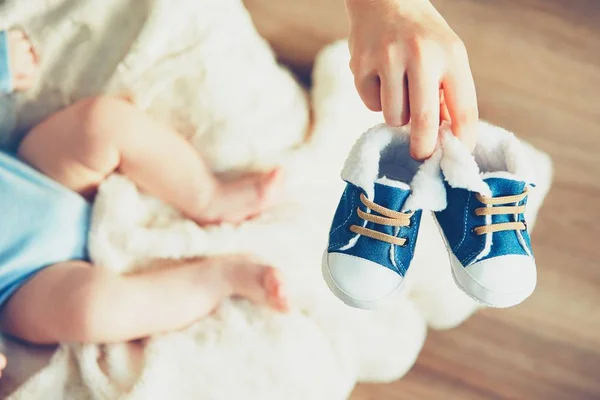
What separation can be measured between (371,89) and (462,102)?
0.32 feet

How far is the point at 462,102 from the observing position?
64 cm

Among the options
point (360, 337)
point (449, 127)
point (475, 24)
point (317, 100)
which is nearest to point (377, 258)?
point (449, 127)

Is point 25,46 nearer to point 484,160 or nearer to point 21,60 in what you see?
point 21,60

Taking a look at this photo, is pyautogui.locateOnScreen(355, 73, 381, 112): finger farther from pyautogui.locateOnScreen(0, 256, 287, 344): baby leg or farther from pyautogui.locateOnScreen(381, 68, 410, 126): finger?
pyautogui.locateOnScreen(0, 256, 287, 344): baby leg

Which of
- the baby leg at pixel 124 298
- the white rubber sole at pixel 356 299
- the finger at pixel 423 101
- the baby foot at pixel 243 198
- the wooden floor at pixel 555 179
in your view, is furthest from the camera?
the wooden floor at pixel 555 179

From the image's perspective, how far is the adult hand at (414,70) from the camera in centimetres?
62

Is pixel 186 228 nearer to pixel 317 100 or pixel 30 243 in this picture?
pixel 30 243

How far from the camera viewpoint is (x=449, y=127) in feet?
2.22

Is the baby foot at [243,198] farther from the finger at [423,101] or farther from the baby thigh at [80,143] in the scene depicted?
the finger at [423,101]

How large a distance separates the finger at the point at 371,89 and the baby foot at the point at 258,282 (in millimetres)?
329

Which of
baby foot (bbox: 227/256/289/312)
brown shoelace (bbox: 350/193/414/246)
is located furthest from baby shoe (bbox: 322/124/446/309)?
baby foot (bbox: 227/256/289/312)

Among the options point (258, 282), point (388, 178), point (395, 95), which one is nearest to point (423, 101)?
point (395, 95)

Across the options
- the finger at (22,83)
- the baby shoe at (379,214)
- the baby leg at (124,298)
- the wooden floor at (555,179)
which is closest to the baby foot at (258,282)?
the baby leg at (124,298)

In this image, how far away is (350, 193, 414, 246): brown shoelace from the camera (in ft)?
2.30
